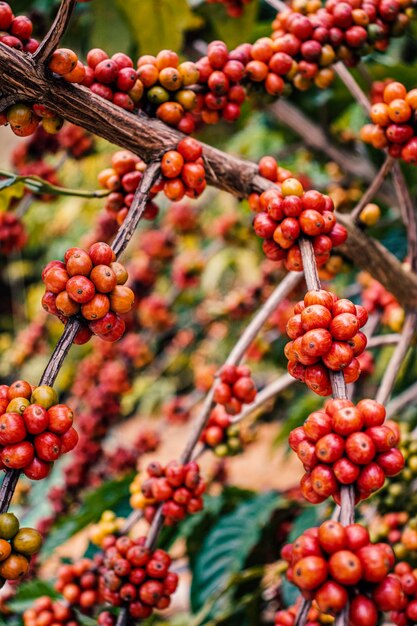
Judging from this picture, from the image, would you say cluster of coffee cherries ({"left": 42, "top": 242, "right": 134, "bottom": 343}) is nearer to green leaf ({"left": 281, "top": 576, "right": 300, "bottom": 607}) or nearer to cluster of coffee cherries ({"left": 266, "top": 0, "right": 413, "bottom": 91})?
cluster of coffee cherries ({"left": 266, "top": 0, "right": 413, "bottom": 91})

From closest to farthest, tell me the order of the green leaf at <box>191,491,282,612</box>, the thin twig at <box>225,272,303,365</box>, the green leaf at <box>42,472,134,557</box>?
the thin twig at <box>225,272,303,365</box>
the green leaf at <box>191,491,282,612</box>
the green leaf at <box>42,472,134,557</box>

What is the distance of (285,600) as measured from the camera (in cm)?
114

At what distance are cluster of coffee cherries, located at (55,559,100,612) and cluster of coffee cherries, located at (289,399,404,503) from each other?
2.18 feet

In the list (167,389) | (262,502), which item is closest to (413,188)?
(262,502)

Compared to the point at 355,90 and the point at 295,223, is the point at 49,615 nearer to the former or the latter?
the point at 295,223

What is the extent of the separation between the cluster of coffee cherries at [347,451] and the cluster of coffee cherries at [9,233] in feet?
5.33

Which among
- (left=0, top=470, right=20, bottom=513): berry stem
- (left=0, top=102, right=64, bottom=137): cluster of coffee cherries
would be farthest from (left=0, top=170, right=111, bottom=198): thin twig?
(left=0, top=470, right=20, bottom=513): berry stem

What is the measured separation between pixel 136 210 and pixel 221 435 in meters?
0.58

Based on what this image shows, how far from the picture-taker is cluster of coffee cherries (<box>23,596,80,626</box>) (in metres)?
0.98

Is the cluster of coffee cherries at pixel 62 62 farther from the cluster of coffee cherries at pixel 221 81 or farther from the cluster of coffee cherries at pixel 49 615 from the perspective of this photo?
the cluster of coffee cherries at pixel 49 615

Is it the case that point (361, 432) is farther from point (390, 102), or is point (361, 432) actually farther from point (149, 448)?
point (149, 448)

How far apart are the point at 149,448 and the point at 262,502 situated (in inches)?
37.8

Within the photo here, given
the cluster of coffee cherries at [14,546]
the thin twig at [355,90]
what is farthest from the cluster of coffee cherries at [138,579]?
the thin twig at [355,90]

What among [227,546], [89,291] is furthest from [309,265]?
[227,546]
